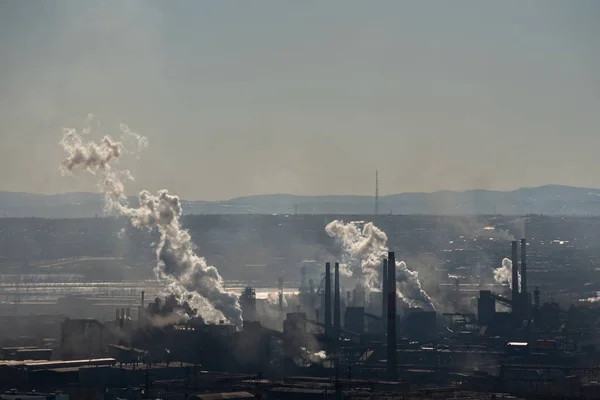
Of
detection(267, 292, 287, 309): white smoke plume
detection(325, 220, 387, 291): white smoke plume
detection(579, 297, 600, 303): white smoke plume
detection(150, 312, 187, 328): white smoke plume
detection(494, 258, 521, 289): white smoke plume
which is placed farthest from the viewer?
detection(494, 258, 521, 289): white smoke plume

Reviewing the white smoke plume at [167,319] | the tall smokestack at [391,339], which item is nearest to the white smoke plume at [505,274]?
the white smoke plume at [167,319]

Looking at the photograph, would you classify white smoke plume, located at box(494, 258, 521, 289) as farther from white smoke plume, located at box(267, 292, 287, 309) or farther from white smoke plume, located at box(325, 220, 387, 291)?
white smoke plume, located at box(267, 292, 287, 309)

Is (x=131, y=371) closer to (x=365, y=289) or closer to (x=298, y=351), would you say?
(x=298, y=351)

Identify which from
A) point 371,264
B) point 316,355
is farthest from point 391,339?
point 371,264

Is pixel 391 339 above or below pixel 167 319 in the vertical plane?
below

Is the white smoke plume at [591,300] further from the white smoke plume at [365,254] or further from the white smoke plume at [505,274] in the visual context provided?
the white smoke plume at [365,254]

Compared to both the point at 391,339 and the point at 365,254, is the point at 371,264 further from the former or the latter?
the point at 391,339

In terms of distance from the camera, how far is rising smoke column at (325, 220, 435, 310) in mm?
88688

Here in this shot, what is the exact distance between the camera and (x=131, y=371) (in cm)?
5400

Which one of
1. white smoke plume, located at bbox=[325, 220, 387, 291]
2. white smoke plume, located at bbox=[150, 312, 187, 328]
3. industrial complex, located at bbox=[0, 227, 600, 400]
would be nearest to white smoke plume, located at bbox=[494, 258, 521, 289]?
white smoke plume, located at bbox=[325, 220, 387, 291]

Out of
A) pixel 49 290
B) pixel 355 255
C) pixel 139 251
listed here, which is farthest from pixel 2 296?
pixel 139 251

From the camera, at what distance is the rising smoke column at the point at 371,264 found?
291 ft

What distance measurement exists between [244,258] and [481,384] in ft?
341

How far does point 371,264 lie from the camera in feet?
319
